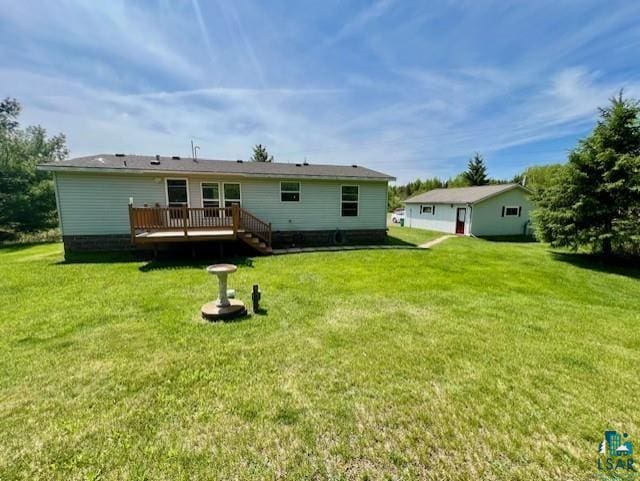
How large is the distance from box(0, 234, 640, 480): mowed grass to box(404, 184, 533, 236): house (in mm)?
13127

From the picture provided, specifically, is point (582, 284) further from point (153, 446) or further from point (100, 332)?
point (100, 332)

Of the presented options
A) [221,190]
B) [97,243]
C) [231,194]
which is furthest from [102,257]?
[231,194]

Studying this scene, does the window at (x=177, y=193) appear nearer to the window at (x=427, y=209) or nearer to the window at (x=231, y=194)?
the window at (x=231, y=194)

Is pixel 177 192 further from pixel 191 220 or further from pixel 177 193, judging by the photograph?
pixel 191 220

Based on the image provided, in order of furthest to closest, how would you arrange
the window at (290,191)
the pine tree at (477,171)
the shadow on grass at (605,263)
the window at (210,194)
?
the pine tree at (477,171), the window at (290,191), the window at (210,194), the shadow on grass at (605,263)

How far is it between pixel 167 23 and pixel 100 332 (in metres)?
8.13

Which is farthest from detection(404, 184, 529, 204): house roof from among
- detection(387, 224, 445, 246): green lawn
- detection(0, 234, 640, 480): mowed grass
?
detection(0, 234, 640, 480): mowed grass

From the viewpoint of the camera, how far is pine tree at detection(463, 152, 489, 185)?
33688 mm

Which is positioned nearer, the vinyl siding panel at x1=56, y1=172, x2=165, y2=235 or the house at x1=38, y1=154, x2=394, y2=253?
the house at x1=38, y1=154, x2=394, y2=253

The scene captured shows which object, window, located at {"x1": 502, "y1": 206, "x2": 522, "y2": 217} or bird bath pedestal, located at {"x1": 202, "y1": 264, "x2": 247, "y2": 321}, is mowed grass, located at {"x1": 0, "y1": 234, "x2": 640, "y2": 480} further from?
window, located at {"x1": 502, "y1": 206, "x2": 522, "y2": 217}

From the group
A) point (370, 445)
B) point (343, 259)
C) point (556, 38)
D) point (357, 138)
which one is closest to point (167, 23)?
point (343, 259)

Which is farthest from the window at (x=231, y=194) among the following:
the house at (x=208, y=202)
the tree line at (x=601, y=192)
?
the tree line at (x=601, y=192)

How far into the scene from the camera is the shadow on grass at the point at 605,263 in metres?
9.63

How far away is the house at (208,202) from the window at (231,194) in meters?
0.04
